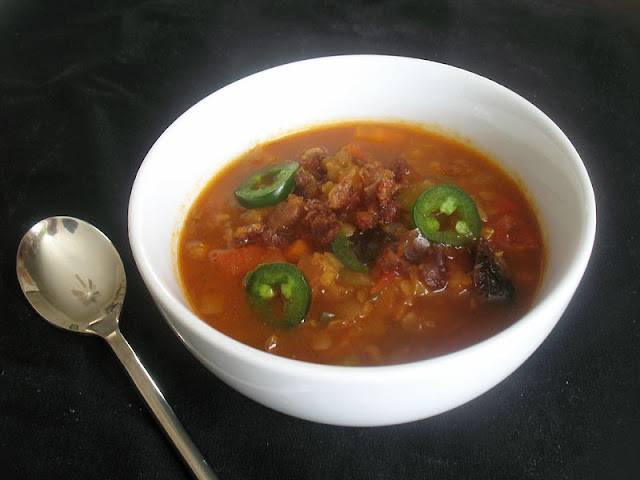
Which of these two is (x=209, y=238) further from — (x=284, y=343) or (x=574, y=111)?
(x=574, y=111)

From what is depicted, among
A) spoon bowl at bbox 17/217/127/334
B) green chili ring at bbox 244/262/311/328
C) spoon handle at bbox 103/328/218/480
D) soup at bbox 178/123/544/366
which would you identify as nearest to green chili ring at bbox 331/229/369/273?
soup at bbox 178/123/544/366

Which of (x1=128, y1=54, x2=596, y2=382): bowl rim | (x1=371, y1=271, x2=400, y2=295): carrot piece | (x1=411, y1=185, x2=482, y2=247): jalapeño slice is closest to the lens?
(x1=128, y1=54, x2=596, y2=382): bowl rim

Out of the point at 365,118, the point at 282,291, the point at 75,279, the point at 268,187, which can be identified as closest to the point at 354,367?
the point at 282,291

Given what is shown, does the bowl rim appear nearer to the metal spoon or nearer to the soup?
the soup

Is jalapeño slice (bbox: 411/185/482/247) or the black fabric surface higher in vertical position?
jalapeño slice (bbox: 411/185/482/247)

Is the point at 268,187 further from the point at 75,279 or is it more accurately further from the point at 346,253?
the point at 75,279

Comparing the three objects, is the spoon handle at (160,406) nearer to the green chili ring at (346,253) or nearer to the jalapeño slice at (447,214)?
the green chili ring at (346,253)
